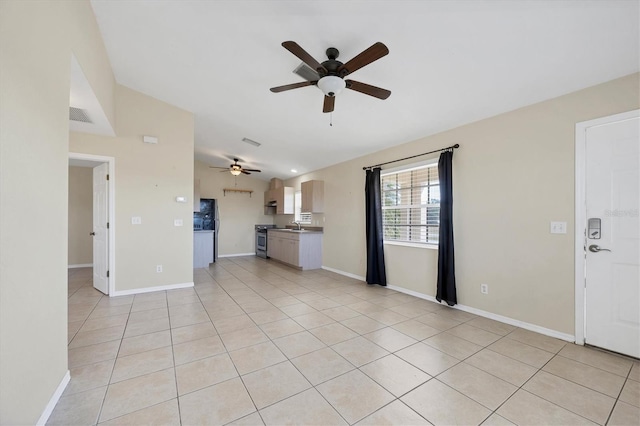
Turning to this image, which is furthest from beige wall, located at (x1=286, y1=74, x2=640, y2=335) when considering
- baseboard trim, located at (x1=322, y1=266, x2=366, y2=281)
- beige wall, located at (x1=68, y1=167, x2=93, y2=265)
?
beige wall, located at (x1=68, y1=167, x2=93, y2=265)

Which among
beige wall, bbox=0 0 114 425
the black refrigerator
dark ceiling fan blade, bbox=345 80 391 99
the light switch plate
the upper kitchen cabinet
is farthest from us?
the black refrigerator

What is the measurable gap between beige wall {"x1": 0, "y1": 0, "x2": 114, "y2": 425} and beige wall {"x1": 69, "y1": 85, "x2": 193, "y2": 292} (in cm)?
241

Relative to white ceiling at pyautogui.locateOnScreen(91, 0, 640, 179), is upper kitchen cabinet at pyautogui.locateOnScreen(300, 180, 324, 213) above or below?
below

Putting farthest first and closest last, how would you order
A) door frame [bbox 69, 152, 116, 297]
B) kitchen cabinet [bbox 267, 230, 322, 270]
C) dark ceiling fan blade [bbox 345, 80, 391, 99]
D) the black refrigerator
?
the black refrigerator → kitchen cabinet [bbox 267, 230, 322, 270] → door frame [bbox 69, 152, 116, 297] → dark ceiling fan blade [bbox 345, 80, 391, 99]

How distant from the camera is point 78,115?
319 centimetres

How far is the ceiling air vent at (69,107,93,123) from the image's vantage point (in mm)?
3051

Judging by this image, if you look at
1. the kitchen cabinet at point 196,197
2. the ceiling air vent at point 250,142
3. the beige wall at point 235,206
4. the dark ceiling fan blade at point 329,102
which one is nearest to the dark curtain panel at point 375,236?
the dark ceiling fan blade at point 329,102

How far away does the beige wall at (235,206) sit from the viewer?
25.8 ft

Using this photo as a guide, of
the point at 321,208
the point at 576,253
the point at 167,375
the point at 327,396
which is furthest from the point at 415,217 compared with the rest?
the point at 167,375

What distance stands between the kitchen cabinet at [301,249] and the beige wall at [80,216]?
481 centimetres

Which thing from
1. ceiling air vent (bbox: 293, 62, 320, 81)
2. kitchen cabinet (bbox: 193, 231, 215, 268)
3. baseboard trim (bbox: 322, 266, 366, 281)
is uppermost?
ceiling air vent (bbox: 293, 62, 320, 81)

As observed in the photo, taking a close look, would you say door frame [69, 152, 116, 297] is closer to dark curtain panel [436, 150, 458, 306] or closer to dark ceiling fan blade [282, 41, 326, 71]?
dark ceiling fan blade [282, 41, 326, 71]

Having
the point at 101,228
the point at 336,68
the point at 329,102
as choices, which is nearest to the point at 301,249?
the point at 101,228

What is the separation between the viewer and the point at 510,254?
304cm
